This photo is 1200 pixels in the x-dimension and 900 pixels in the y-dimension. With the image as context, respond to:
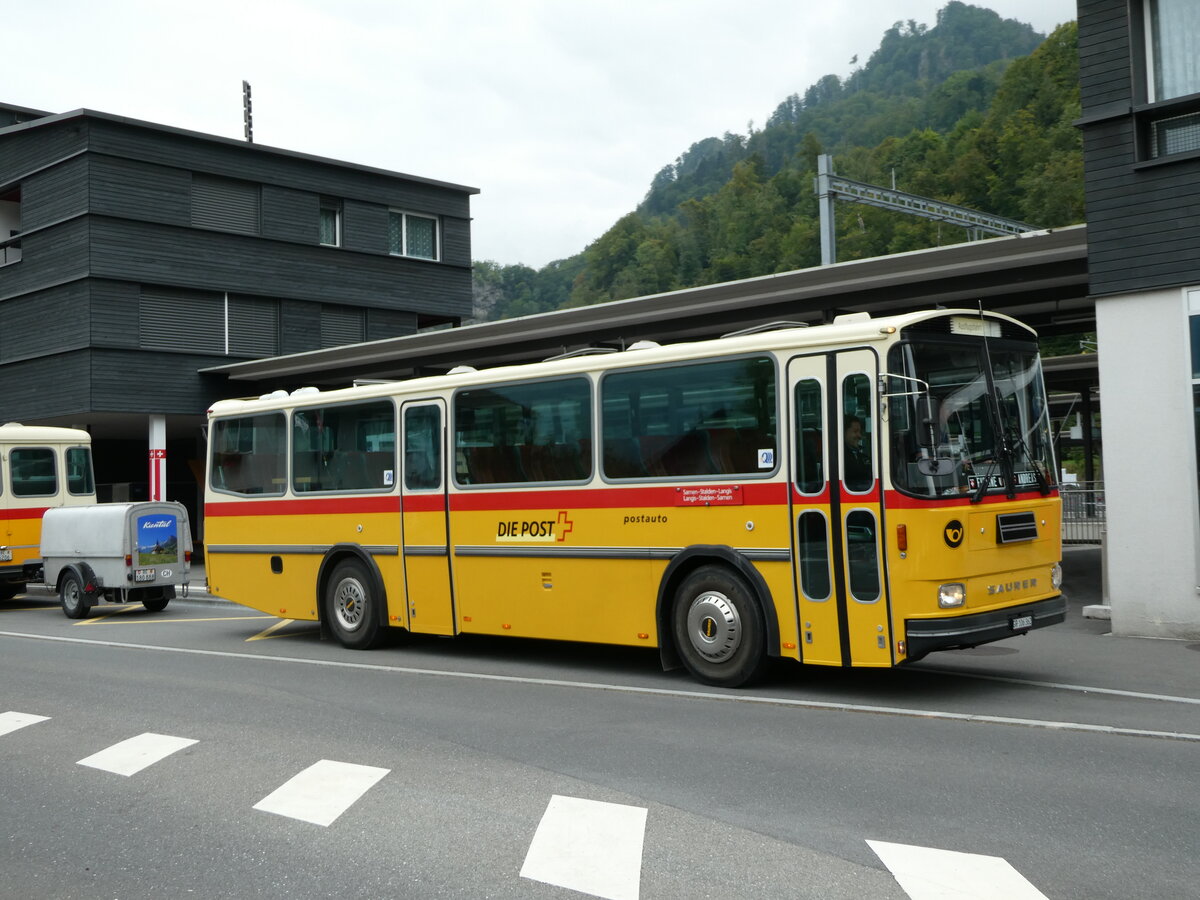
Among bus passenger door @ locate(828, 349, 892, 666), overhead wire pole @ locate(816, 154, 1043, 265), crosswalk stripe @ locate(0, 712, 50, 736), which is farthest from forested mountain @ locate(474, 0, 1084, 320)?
crosswalk stripe @ locate(0, 712, 50, 736)

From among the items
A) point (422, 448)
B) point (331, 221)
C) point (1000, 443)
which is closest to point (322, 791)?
point (1000, 443)

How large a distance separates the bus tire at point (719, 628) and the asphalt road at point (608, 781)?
0.29 m

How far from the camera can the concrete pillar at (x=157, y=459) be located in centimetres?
2867

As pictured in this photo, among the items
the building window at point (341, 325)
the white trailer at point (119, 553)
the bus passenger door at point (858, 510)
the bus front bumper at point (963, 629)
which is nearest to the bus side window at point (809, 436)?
the bus passenger door at point (858, 510)

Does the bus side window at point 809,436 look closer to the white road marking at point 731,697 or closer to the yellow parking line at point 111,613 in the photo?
the white road marking at point 731,697

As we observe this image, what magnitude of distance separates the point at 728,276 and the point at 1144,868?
93184 millimetres

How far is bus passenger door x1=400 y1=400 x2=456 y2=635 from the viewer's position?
1252cm

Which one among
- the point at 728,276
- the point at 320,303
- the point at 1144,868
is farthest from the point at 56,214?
the point at 728,276

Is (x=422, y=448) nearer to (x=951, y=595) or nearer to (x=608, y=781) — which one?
(x=951, y=595)

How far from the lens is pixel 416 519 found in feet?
42.0

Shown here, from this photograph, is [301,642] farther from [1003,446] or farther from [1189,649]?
[1189,649]

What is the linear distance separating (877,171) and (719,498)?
302 feet

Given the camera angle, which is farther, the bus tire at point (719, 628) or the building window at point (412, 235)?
the building window at point (412, 235)

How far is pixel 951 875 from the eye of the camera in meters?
5.06
